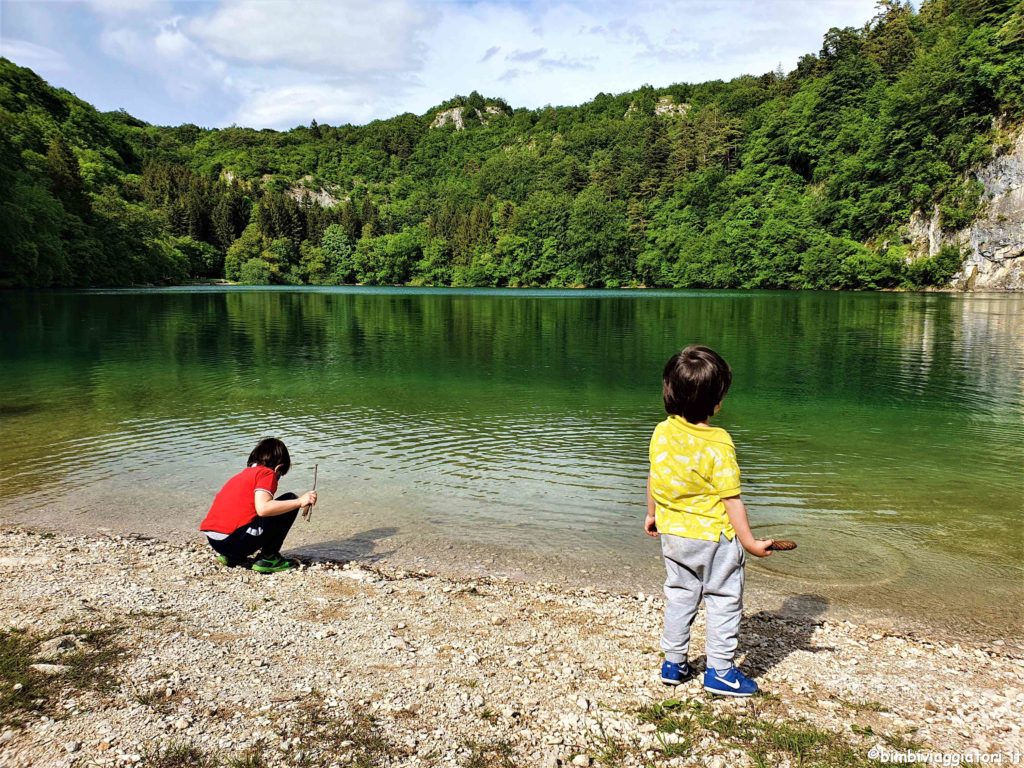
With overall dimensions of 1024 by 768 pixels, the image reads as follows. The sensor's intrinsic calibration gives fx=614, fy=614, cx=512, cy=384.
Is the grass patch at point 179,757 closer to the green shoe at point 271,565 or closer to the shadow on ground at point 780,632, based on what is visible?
the green shoe at point 271,565

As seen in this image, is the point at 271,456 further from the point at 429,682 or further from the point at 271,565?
the point at 429,682

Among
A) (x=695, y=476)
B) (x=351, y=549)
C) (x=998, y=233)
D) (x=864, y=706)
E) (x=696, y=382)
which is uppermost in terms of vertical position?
(x=998, y=233)

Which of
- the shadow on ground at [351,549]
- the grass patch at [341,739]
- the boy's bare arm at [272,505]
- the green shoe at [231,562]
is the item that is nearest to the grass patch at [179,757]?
the grass patch at [341,739]

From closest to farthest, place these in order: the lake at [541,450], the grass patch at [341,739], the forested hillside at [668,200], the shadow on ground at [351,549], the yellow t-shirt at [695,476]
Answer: the grass patch at [341,739] < the yellow t-shirt at [695,476] < the shadow on ground at [351,549] < the lake at [541,450] < the forested hillside at [668,200]

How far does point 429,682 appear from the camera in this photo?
478 cm

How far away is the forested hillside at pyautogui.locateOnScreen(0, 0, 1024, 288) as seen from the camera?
96.8 metres

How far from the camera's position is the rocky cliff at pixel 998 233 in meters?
85.3

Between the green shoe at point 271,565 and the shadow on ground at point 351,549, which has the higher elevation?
the green shoe at point 271,565

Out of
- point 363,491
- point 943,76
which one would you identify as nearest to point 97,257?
point 363,491

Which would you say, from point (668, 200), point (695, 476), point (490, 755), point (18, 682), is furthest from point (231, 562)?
point (668, 200)

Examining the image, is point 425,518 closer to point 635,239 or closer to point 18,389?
point 18,389

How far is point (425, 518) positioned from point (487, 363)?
57.2ft

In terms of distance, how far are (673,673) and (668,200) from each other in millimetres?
166572

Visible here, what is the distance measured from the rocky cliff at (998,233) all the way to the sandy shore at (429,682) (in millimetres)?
104528
